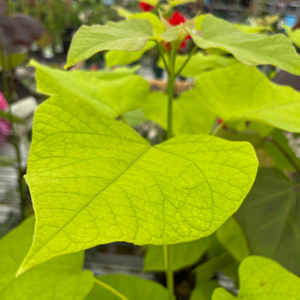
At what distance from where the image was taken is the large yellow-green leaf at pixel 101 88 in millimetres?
237

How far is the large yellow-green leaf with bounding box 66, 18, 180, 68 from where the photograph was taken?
161 millimetres

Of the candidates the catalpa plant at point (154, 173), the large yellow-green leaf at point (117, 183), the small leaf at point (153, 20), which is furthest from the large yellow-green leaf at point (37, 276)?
the small leaf at point (153, 20)

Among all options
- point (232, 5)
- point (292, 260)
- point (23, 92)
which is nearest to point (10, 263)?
point (292, 260)

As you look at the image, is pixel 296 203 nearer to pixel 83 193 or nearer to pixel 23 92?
pixel 83 193

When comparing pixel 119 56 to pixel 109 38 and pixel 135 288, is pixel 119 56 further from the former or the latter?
pixel 135 288

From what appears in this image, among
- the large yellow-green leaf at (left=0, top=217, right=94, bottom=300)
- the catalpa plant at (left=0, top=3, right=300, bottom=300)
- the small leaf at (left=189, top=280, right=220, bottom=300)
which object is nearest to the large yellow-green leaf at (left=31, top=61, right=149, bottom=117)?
the catalpa plant at (left=0, top=3, right=300, bottom=300)

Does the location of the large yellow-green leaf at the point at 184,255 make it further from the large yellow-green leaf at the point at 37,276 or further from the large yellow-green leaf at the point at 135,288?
the large yellow-green leaf at the point at 37,276

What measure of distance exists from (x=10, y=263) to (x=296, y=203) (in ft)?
0.89

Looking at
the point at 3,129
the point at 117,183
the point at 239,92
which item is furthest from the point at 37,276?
the point at 3,129

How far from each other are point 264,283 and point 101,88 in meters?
0.23

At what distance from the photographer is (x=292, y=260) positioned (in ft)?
0.76

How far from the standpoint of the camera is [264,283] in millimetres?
203

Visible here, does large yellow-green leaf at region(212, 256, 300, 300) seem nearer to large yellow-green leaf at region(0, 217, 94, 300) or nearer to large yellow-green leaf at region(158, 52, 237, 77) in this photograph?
large yellow-green leaf at region(0, 217, 94, 300)

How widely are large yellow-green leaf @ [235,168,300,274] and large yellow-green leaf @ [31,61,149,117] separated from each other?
152 mm
